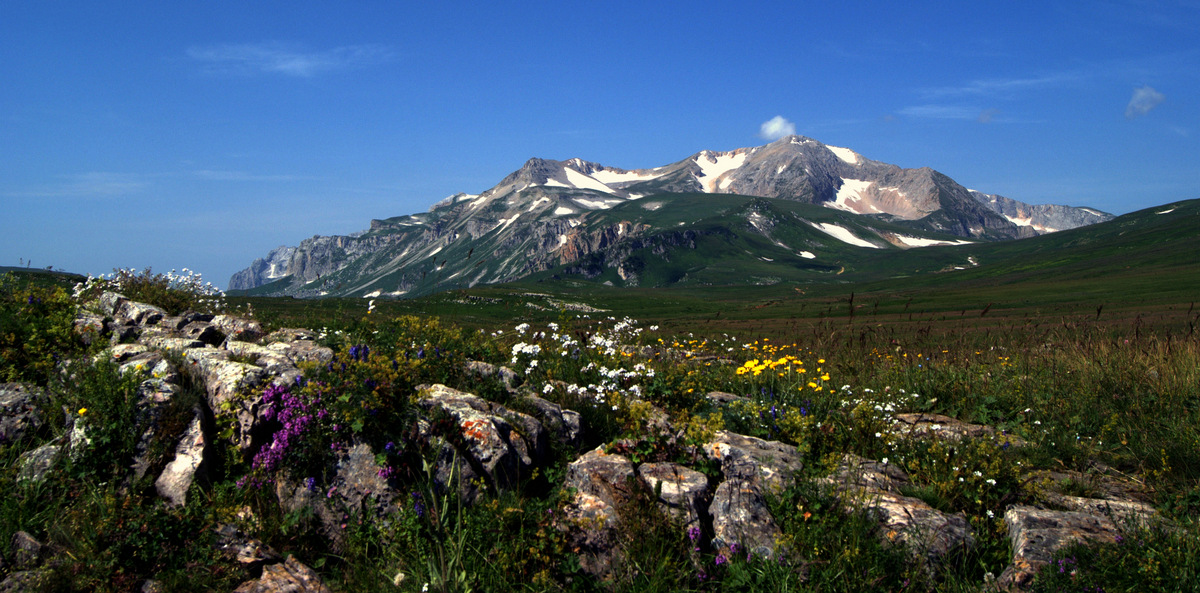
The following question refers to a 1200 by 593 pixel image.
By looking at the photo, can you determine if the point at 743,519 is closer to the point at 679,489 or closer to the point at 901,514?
the point at 679,489

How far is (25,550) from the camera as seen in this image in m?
5.25

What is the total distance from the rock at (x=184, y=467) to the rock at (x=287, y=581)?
4.65 ft

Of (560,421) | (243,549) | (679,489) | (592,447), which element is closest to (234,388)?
(243,549)

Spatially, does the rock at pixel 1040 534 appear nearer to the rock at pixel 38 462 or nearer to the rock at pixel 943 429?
the rock at pixel 943 429

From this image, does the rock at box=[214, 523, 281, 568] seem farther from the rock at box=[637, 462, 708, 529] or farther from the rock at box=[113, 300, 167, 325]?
the rock at box=[113, 300, 167, 325]

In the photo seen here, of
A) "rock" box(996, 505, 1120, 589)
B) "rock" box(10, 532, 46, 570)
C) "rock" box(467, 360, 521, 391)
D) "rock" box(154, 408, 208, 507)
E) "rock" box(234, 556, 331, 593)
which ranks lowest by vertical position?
"rock" box(234, 556, 331, 593)

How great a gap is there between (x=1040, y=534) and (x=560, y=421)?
4804 mm

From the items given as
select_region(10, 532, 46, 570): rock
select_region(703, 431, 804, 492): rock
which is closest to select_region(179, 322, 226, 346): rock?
select_region(10, 532, 46, 570): rock

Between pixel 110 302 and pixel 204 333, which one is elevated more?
pixel 110 302

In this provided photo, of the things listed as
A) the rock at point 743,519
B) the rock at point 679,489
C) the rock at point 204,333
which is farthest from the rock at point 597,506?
the rock at point 204,333

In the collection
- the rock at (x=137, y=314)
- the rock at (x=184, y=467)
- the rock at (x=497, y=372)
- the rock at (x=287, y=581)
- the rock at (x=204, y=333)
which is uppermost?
the rock at (x=137, y=314)

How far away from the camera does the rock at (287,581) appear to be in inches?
205

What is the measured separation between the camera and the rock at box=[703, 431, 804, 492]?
231 inches

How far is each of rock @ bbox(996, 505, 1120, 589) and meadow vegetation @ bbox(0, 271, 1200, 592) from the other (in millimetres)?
159
